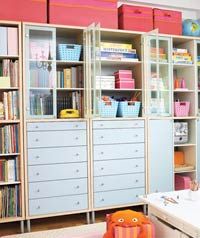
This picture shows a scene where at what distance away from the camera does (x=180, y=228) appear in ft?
6.41

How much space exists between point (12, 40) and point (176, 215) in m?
2.30

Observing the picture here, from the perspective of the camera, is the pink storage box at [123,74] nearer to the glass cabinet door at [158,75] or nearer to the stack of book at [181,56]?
the glass cabinet door at [158,75]

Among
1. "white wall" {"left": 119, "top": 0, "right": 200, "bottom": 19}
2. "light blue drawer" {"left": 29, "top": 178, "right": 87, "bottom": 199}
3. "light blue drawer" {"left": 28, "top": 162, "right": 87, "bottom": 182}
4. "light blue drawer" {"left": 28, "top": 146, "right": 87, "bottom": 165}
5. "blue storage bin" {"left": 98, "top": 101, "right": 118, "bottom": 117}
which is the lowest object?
"light blue drawer" {"left": 29, "top": 178, "right": 87, "bottom": 199}

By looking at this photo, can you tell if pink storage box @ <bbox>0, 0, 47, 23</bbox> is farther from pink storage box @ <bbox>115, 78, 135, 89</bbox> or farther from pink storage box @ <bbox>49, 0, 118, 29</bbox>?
pink storage box @ <bbox>115, 78, 135, 89</bbox>

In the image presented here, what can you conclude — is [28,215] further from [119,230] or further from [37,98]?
[119,230]

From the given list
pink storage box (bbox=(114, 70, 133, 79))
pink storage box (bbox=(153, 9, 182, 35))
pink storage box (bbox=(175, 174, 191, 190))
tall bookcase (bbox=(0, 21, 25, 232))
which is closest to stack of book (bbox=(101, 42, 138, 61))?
pink storage box (bbox=(114, 70, 133, 79))

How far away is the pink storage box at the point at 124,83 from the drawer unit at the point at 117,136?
1.72 feet

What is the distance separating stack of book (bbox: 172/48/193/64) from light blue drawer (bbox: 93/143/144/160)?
119 cm

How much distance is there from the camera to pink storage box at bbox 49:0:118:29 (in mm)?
3297

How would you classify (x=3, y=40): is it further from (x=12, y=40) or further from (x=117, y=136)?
(x=117, y=136)

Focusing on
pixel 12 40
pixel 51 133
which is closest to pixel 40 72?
pixel 12 40

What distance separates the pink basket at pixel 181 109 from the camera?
386cm

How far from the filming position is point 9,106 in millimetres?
3139

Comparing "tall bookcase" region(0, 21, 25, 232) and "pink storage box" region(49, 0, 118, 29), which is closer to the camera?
"tall bookcase" region(0, 21, 25, 232)
